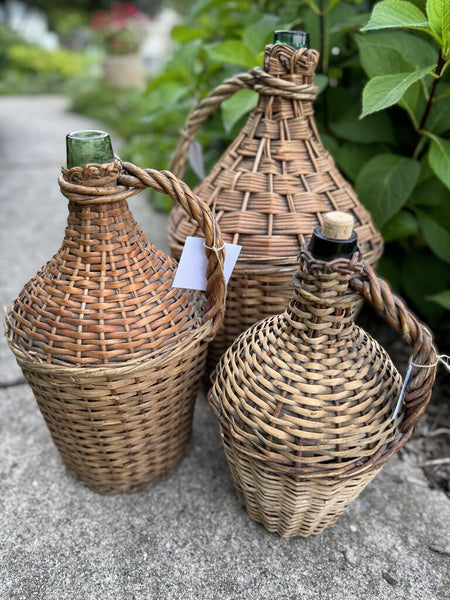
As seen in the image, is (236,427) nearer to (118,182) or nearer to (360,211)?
(118,182)

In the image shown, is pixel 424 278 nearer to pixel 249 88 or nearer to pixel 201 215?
pixel 249 88

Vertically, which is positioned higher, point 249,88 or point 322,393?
point 249,88

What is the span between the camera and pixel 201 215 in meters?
1.05

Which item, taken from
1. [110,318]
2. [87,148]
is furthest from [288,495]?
[87,148]

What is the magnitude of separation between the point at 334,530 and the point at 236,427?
0.48 metres

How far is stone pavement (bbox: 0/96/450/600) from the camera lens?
1104 mm

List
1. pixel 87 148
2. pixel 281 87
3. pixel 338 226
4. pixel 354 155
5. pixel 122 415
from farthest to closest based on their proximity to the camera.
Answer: pixel 354 155 → pixel 281 87 → pixel 122 415 → pixel 87 148 → pixel 338 226

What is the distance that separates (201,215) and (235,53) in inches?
32.4

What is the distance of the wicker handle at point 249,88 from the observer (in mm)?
1218

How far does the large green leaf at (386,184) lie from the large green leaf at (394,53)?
256 millimetres

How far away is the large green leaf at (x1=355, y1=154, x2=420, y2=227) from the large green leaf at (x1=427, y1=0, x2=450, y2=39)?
1.34 feet

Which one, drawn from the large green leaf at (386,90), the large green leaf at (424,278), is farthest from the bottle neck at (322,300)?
the large green leaf at (424,278)

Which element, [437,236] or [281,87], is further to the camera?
[437,236]

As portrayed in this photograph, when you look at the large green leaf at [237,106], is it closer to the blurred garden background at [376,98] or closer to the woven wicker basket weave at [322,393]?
the blurred garden background at [376,98]
